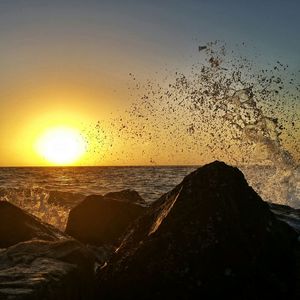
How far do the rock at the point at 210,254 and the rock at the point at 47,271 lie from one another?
1.02 feet

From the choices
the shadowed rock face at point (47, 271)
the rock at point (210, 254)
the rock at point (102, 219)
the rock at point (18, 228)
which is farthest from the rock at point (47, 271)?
the rock at point (102, 219)

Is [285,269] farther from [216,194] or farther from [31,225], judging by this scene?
[31,225]

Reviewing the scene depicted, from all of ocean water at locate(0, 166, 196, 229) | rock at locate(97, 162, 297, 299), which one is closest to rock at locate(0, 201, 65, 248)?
rock at locate(97, 162, 297, 299)

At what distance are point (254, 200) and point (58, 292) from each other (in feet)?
8.75

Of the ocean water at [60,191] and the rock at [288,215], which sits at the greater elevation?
the rock at [288,215]

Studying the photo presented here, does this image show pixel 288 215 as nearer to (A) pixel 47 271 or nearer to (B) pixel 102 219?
(B) pixel 102 219

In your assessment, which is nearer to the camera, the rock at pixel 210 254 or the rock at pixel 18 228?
the rock at pixel 210 254

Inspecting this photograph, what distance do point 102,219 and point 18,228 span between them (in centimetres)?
233

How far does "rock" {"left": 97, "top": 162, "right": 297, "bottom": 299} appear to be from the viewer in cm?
474

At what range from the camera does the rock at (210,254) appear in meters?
4.74

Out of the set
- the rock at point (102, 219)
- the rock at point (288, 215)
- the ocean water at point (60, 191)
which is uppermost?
the rock at point (288, 215)

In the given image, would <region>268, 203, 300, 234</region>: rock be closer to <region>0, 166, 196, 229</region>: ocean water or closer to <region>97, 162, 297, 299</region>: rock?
<region>97, 162, 297, 299</region>: rock

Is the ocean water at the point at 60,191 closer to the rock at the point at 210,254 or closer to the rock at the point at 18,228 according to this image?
the rock at the point at 18,228

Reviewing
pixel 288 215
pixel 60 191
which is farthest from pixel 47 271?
pixel 60 191
